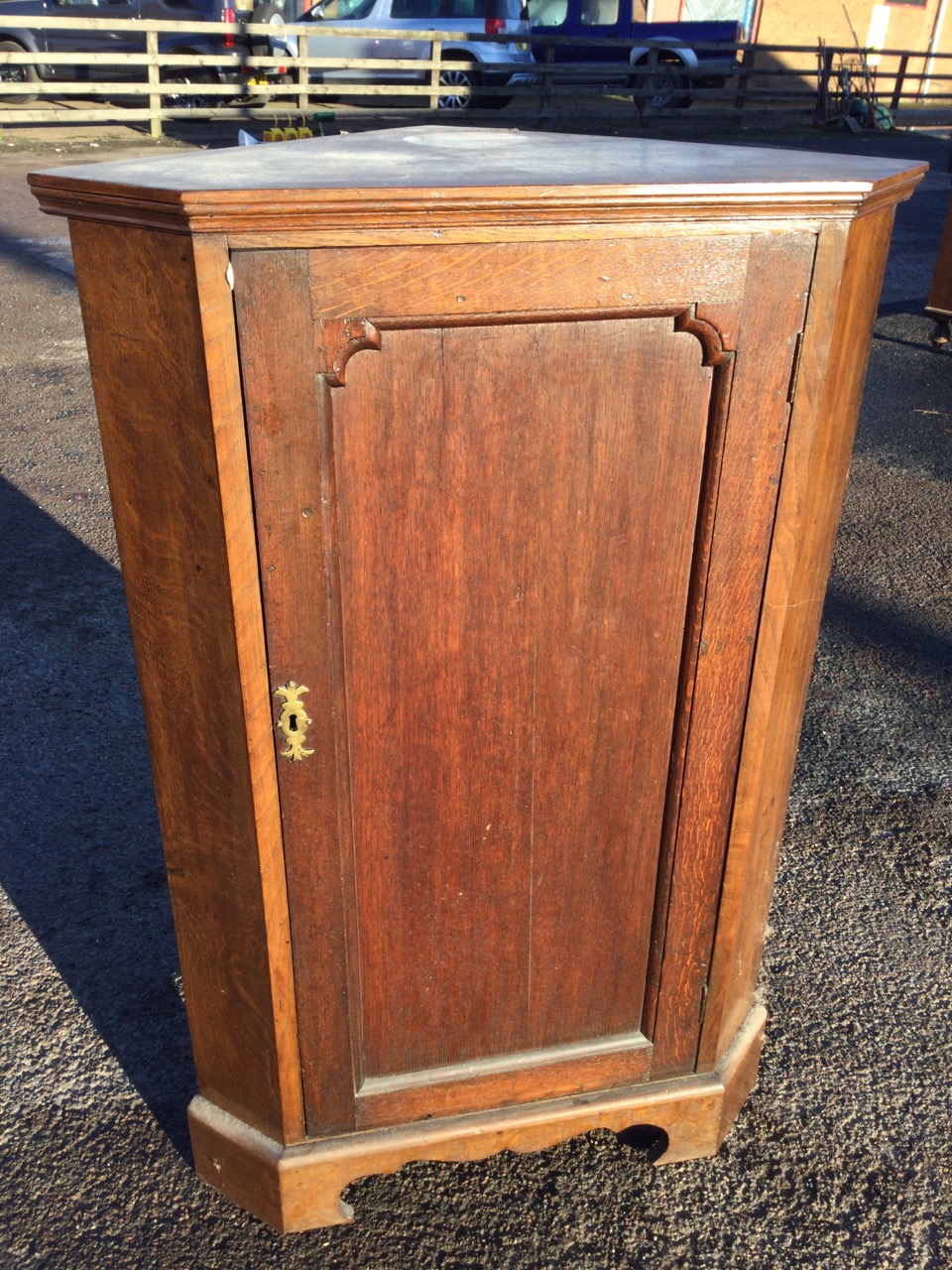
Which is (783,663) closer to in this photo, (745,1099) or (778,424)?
(778,424)

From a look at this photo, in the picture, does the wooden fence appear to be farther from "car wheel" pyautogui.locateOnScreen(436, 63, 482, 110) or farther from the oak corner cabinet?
the oak corner cabinet

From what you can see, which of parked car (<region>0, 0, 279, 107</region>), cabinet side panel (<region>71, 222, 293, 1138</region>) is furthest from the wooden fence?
cabinet side panel (<region>71, 222, 293, 1138</region>)

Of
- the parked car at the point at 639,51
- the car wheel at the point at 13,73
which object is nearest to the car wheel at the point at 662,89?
the parked car at the point at 639,51

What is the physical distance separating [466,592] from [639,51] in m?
17.0

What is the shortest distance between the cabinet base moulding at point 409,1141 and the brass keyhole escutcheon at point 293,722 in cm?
71

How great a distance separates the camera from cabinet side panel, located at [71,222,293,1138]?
1282 mm

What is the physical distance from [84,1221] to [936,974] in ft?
5.67

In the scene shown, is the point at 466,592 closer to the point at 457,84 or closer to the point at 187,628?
the point at 187,628

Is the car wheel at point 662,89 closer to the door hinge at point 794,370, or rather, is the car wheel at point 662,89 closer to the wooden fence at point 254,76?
the wooden fence at point 254,76

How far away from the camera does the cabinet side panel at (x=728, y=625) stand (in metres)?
1.37

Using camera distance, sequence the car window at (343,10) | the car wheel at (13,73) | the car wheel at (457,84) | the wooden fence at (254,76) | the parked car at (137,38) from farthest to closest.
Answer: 1. the car window at (343,10)
2. the car wheel at (457,84)
3. the car wheel at (13,73)
4. the parked car at (137,38)
5. the wooden fence at (254,76)

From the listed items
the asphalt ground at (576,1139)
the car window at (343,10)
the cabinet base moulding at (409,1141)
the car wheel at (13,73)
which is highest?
the car window at (343,10)

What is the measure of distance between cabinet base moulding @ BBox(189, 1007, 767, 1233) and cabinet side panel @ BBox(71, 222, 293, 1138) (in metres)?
0.06

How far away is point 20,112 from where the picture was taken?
11836 millimetres
